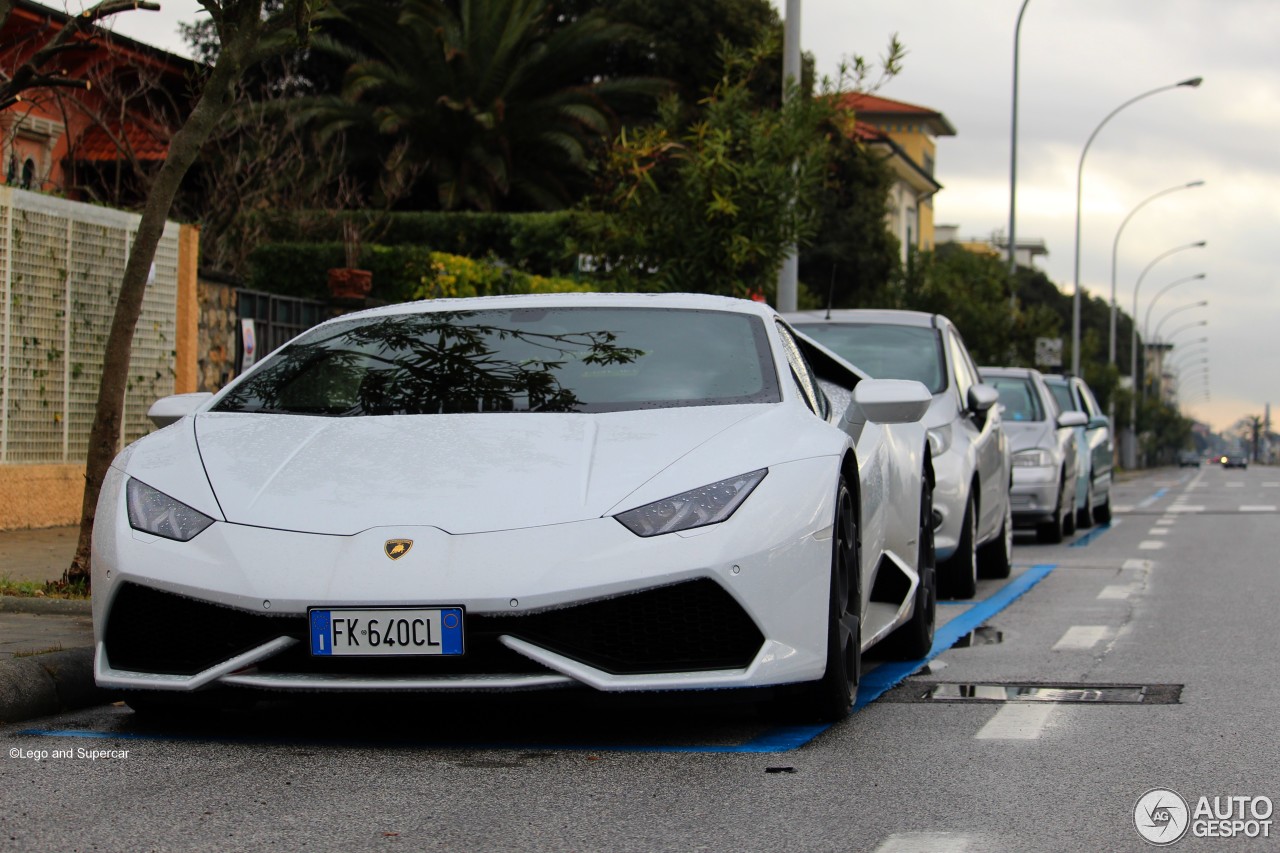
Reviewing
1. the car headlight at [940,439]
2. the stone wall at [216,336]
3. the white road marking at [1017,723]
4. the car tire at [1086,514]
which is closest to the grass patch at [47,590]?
the white road marking at [1017,723]

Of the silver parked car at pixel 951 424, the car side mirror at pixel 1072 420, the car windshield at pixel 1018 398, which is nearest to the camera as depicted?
the silver parked car at pixel 951 424

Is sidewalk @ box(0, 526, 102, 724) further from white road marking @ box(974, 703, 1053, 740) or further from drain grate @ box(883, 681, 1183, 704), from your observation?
white road marking @ box(974, 703, 1053, 740)

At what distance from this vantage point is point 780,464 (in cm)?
536

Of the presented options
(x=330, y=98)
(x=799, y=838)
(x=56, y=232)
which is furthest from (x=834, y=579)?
(x=330, y=98)

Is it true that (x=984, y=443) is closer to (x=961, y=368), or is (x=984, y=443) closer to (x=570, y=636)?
(x=961, y=368)

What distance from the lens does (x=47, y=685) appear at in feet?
19.8

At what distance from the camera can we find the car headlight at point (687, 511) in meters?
5.08

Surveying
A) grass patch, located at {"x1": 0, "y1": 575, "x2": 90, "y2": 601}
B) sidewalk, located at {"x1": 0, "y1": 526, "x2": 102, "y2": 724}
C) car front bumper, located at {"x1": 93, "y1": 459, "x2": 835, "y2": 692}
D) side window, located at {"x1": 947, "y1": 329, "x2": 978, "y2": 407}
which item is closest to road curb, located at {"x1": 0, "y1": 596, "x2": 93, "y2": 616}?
sidewalk, located at {"x1": 0, "y1": 526, "x2": 102, "y2": 724}

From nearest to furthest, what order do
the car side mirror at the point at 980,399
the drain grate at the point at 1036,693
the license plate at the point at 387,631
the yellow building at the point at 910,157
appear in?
1. the license plate at the point at 387,631
2. the drain grate at the point at 1036,693
3. the car side mirror at the point at 980,399
4. the yellow building at the point at 910,157

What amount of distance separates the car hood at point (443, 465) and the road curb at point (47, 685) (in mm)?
963

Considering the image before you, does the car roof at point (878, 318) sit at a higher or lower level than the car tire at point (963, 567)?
higher

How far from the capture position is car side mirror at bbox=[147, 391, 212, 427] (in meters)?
6.30

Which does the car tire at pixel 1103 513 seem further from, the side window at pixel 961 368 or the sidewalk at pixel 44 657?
the sidewalk at pixel 44 657

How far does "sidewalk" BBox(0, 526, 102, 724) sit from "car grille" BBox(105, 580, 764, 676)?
3.19ft
